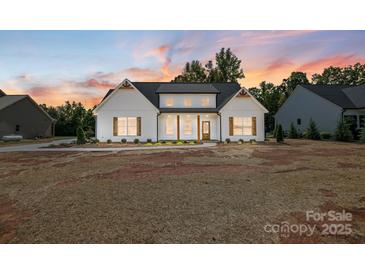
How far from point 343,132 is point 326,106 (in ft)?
15.5

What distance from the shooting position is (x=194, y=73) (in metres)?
41.7

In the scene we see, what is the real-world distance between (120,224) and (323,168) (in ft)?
25.5

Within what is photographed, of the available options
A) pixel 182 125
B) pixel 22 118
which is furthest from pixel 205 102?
pixel 22 118

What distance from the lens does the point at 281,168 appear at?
7.30 m

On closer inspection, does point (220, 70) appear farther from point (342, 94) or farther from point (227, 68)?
point (342, 94)

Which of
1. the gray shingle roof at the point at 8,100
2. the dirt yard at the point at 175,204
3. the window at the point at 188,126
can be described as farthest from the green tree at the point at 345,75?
the gray shingle roof at the point at 8,100

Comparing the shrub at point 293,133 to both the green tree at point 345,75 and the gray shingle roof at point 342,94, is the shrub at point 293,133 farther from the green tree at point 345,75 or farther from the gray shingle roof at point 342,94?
the green tree at point 345,75

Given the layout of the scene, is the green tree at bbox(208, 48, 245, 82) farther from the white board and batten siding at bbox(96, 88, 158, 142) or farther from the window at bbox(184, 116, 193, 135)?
the white board and batten siding at bbox(96, 88, 158, 142)

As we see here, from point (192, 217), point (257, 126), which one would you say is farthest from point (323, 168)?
point (257, 126)

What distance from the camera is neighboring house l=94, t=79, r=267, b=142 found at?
18.1 m

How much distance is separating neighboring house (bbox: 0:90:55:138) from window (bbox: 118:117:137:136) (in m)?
17.6

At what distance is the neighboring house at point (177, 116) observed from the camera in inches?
712

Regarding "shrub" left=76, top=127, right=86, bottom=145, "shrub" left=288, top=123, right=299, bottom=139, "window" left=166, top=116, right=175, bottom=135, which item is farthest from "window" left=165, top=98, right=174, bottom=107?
"shrub" left=288, top=123, right=299, bottom=139
